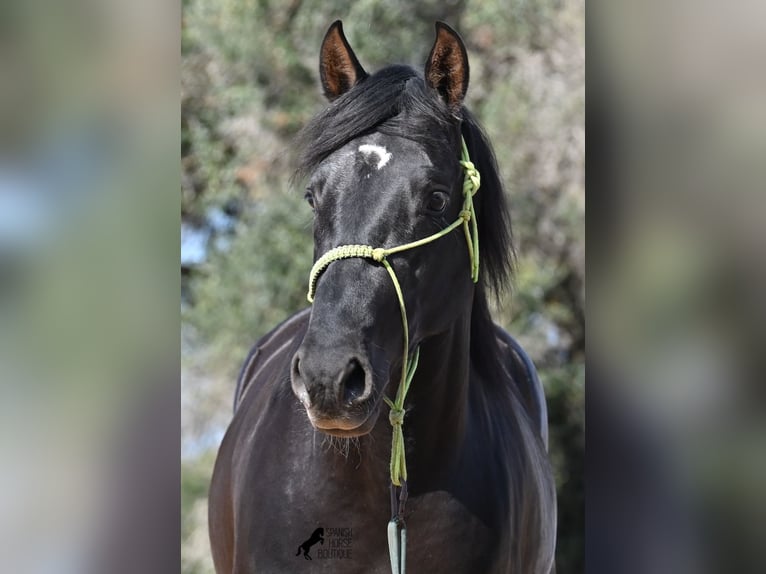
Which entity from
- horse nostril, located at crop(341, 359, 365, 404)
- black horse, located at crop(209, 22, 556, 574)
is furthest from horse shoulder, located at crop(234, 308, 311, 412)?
horse nostril, located at crop(341, 359, 365, 404)

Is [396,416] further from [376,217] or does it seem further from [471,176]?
[471,176]

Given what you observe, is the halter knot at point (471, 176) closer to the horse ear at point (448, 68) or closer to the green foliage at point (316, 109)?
the horse ear at point (448, 68)

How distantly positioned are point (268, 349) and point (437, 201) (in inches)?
73.6

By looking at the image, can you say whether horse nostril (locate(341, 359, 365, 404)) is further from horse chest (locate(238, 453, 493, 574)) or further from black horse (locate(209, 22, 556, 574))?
horse chest (locate(238, 453, 493, 574))

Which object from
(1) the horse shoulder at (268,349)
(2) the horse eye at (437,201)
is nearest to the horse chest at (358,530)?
(2) the horse eye at (437,201)

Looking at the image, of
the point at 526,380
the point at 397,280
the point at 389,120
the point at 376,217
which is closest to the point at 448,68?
the point at 389,120

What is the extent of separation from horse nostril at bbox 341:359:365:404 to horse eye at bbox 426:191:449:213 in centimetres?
53

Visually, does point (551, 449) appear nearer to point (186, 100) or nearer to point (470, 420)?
point (186, 100)

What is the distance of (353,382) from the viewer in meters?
2.22
